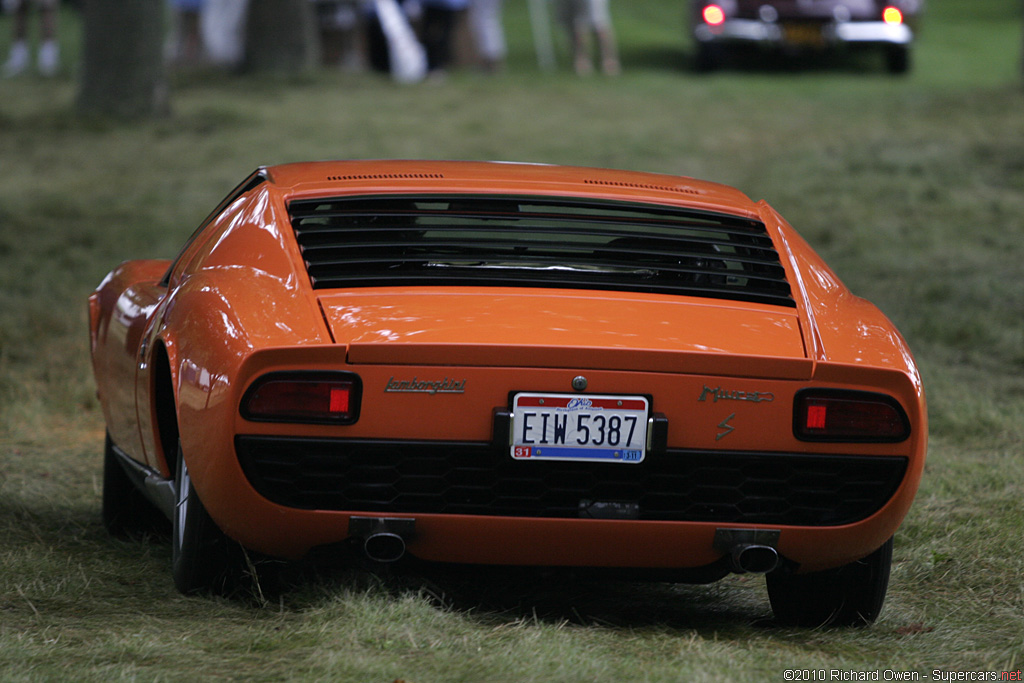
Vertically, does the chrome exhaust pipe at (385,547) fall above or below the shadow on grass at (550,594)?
above

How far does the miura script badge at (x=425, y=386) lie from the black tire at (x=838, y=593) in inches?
39.0

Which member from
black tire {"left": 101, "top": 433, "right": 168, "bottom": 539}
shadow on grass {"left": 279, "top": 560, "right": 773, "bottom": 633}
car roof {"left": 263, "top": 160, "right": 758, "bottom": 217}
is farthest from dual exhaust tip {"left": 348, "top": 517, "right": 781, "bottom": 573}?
black tire {"left": 101, "top": 433, "right": 168, "bottom": 539}

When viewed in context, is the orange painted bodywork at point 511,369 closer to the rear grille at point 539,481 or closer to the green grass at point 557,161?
the rear grille at point 539,481

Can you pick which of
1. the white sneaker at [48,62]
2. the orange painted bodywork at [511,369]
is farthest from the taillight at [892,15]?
the orange painted bodywork at [511,369]

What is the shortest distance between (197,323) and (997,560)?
2.31 m

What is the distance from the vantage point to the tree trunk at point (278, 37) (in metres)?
18.0

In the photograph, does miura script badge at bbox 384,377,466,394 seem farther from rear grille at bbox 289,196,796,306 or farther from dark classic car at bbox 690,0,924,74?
dark classic car at bbox 690,0,924,74

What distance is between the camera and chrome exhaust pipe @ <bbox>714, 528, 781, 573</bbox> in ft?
10.3

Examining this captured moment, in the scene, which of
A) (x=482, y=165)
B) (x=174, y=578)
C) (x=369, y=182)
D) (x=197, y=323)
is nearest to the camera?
(x=197, y=323)

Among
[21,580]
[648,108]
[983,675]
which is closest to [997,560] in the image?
[983,675]

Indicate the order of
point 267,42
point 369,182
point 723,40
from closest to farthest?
point 369,182 < point 723,40 < point 267,42

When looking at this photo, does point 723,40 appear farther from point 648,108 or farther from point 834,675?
point 834,675

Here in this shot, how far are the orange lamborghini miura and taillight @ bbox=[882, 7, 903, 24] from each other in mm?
13729

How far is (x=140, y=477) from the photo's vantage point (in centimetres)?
393
